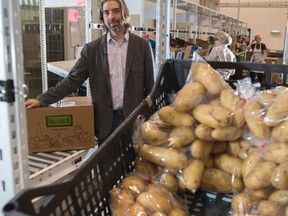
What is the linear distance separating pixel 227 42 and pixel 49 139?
13.2 feet

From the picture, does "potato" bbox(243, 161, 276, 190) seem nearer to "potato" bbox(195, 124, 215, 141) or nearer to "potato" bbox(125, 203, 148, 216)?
"potato" bbox(195, 124, 215, 141)

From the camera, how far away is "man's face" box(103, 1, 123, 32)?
6.07 feet

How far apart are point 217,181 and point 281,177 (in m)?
0.19

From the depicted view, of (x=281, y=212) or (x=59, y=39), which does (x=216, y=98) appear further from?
(x=59, y=39)

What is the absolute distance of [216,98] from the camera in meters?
0.92

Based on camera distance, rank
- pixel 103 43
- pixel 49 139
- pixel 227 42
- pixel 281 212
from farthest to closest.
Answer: pixel 227 42 → pixel 103 43 → pixel 49 139 → pixel 281 212

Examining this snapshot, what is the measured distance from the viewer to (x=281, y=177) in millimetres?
689

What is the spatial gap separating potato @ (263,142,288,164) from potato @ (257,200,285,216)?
95 mm

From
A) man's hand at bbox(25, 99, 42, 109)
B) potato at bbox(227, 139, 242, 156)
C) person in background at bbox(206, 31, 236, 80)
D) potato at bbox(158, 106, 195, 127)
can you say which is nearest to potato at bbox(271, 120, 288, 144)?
potato at bbox(227, 139, 242, 156)

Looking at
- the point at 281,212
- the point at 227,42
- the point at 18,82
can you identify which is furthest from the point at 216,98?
the point at 227,42

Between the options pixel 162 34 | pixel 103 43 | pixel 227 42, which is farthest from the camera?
pixel 227 42

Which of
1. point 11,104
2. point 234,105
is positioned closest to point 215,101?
point 234,105

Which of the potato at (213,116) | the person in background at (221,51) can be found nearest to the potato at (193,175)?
the potato at (213,116)

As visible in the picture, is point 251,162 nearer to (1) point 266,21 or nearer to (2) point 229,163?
(2) point 229,163
